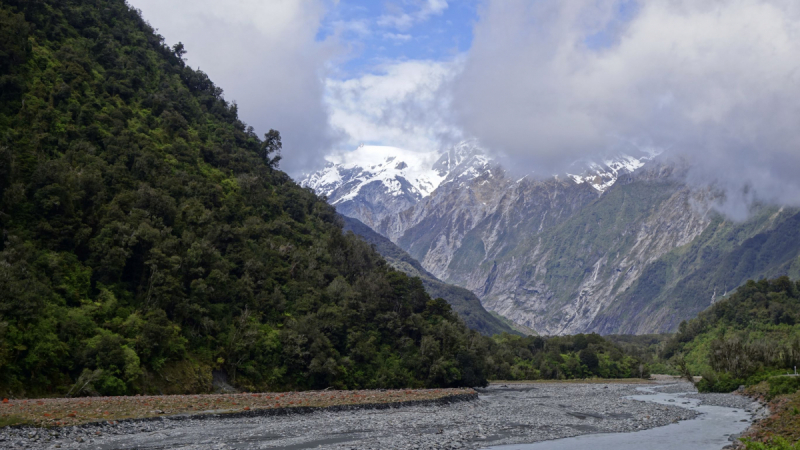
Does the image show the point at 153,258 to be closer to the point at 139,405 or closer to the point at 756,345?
the point at 139,405

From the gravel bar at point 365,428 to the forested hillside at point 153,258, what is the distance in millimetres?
17809

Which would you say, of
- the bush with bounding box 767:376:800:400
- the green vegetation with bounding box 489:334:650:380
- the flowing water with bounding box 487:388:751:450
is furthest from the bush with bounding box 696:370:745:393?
the green vegetation with bounding box 489:334:650:380

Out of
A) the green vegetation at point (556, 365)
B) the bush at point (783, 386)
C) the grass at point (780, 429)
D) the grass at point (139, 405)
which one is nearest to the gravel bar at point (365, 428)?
the grass at point (139, 405)

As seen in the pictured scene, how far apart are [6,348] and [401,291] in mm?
72956

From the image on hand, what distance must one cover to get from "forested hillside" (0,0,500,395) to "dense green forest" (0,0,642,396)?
26 cm

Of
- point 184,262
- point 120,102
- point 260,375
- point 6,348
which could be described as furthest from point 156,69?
point 6,348

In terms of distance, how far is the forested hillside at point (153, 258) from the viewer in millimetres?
62562

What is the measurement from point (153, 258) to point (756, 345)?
11056 cm

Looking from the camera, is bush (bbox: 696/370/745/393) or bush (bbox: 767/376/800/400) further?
bush (bbox: 696/370/745/393)

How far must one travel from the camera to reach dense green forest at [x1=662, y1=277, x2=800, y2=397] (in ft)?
342

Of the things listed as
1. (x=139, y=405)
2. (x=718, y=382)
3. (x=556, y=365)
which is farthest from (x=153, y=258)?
(x=556, y=365)

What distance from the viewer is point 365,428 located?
174 ft

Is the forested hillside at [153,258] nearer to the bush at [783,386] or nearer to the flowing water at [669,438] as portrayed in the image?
the flowing water at [669,438]

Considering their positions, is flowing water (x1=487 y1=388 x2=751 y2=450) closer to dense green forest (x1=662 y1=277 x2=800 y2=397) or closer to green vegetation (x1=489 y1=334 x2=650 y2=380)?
dense green forest (x1=662 y1=277 x2=800 y2=397)
